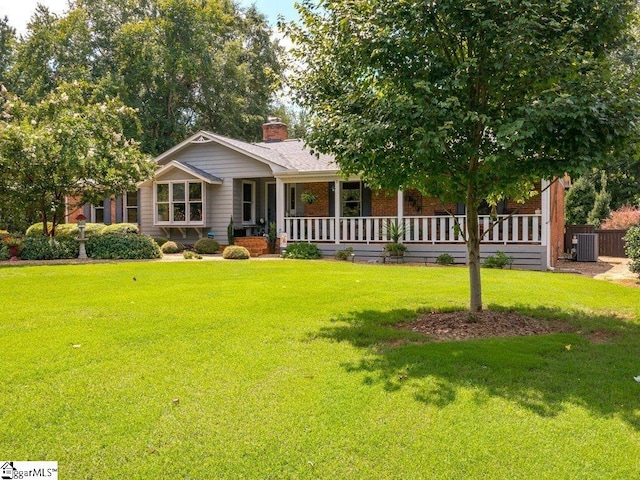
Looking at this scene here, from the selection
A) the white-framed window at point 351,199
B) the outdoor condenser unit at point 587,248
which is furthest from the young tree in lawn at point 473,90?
the outdoor condenser unit at point 587,248

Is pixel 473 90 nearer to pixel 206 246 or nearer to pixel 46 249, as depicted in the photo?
pixel 206 246

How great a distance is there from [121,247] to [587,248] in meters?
15.8

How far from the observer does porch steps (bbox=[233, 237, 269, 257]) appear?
18125mm

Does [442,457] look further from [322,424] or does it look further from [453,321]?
[453,321]

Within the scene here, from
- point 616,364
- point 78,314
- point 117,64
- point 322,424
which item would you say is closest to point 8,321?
point 78,314

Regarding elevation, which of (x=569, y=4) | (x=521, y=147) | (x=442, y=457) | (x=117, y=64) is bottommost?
(x=442, y=457)

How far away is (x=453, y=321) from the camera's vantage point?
6.41 metres

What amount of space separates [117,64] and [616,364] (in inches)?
1178

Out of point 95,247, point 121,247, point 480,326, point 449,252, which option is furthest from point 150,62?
point 480,326

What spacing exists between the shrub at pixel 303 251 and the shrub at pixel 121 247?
14.0ft

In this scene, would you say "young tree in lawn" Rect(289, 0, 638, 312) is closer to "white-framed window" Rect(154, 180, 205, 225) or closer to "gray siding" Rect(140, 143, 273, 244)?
"gray siding" Rect(140, 143, 273, 244)

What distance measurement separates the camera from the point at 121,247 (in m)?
15.5

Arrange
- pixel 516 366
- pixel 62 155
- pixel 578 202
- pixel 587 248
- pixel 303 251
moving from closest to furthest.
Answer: pixel 516 366, pixel 62 155, pixel 303 251, pixel 587 248, pixel 578 202

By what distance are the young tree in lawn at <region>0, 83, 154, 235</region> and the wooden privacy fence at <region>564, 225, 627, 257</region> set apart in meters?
17.3
